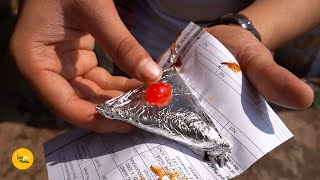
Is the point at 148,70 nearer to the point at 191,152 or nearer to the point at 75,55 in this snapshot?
the point at 191,152

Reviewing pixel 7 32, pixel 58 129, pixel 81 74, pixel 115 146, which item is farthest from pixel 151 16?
pixel 7 32

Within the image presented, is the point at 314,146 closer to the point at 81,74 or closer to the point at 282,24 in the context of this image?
the point at 282,24

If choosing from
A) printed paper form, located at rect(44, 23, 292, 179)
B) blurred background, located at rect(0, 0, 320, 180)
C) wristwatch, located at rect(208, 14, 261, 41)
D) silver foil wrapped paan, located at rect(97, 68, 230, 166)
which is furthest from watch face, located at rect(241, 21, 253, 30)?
blurred background, located at rect(0, 0, 320, 180)

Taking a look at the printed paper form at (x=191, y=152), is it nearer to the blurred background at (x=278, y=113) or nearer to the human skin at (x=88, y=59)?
the human skin at (x=88, y=59)

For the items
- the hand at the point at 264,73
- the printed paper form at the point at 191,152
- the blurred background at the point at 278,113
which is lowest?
the blurred background at the point at 278,113

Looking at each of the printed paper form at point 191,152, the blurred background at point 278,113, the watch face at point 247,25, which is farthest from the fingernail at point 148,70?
the blurred background at point 278,113

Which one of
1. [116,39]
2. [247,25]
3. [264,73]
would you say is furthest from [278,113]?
[116,39]
